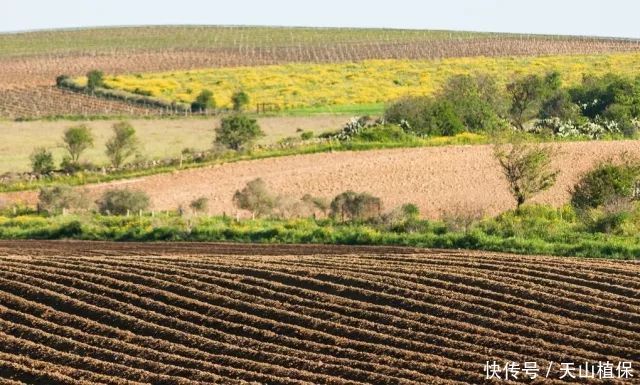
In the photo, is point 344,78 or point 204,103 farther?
point 344,78

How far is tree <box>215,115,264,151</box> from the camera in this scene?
59.2 metres

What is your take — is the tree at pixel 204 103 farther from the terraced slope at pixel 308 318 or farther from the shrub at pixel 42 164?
the terraced slope at pixel 308 318

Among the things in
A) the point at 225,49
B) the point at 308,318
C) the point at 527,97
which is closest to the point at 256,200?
the point at 308,318

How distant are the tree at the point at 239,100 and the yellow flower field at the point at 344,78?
1.11 m

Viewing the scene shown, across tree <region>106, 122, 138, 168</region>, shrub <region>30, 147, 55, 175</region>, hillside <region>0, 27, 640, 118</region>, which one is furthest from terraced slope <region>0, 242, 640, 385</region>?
hillside <region>0, 27, 640, 118</region>

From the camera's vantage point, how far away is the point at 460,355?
67.8 feet

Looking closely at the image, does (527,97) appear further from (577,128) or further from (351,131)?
(351,131)

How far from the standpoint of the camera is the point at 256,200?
42.9 metres

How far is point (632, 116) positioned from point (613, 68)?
34.4 metres

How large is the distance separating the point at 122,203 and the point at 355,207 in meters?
7.80

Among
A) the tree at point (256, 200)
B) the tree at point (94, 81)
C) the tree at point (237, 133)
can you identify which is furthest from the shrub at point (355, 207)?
the tree at point (94, 81)

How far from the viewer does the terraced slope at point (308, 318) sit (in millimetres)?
20406

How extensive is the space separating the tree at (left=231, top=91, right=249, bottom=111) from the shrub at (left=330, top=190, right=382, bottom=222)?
4218cm

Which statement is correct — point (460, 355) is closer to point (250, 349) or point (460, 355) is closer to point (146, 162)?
point (250, 349)
